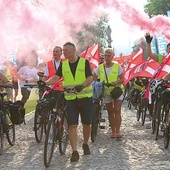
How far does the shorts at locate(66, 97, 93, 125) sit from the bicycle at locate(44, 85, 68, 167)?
0.18 m

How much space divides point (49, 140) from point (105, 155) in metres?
1.20

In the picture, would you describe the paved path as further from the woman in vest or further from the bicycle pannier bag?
the bicycle pannier bag

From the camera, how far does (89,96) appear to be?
781 cm

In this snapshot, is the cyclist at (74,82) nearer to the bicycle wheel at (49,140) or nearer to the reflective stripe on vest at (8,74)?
the bicycle wheel at (49,140)

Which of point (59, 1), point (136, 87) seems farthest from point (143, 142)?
point (59, 1)

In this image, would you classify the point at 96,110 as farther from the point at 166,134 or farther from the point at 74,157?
the point at 74,157

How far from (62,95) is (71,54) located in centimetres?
84

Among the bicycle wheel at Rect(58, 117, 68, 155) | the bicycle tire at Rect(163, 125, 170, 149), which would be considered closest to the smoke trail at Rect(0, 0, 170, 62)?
the bicycle wheel at Rect(58, 117, 68, 155)

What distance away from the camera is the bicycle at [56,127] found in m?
7.10

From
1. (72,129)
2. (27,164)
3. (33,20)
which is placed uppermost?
(33,20)

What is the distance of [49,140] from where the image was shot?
716cm

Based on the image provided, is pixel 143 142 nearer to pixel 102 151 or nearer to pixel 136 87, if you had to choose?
pixel 102 151

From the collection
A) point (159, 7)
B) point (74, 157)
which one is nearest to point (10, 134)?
point (74, 157)

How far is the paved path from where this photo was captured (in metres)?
7.11
